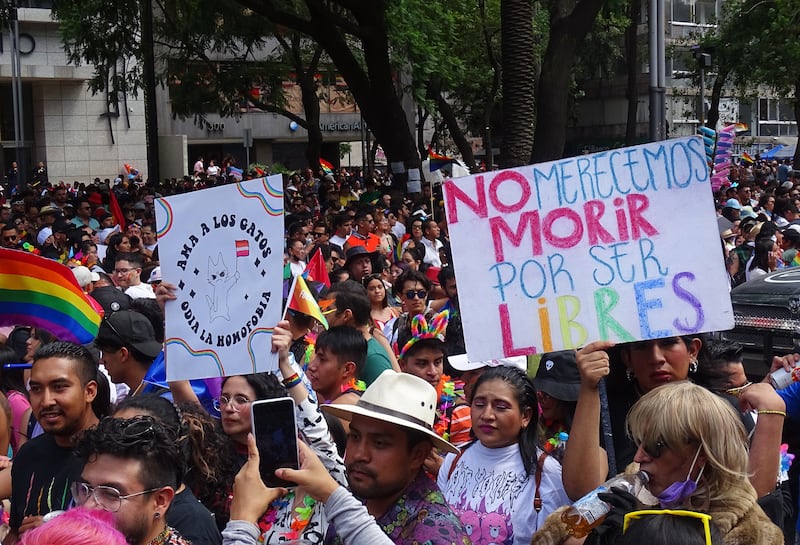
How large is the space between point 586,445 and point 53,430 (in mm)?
2069

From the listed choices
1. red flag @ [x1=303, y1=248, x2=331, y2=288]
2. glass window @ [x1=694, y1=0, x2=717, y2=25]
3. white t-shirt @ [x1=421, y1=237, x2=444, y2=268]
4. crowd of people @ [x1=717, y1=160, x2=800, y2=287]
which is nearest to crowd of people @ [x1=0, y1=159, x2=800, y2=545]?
red flag @ [x1=303, y1=248, x2=331, y2=288]

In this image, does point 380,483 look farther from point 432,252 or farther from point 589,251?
point 432,252

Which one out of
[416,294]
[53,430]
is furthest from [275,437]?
[416,294]

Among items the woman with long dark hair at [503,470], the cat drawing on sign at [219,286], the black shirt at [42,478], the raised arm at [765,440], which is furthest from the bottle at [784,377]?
the black shirt at [42,478]

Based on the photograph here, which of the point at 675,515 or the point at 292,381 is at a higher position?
the point at 292,381

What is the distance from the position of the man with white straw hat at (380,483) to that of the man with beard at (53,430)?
1137mm

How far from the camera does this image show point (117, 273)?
9.41 metres

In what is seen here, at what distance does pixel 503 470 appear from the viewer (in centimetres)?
401

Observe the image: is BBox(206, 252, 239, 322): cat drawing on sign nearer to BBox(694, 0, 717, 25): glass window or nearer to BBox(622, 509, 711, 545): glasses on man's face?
BBox(622, 509, 711, 545): glasses on man's face

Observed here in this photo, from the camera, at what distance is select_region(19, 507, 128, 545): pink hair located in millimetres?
2232

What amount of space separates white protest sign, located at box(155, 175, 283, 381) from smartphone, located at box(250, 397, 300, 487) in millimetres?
1031

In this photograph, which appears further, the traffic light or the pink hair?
the traffic light

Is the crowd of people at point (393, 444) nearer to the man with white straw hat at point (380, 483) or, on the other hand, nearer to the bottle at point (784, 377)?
the man with white straw hat at point (380, 483)

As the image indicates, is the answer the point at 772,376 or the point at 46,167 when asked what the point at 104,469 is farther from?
the point at 46,167
